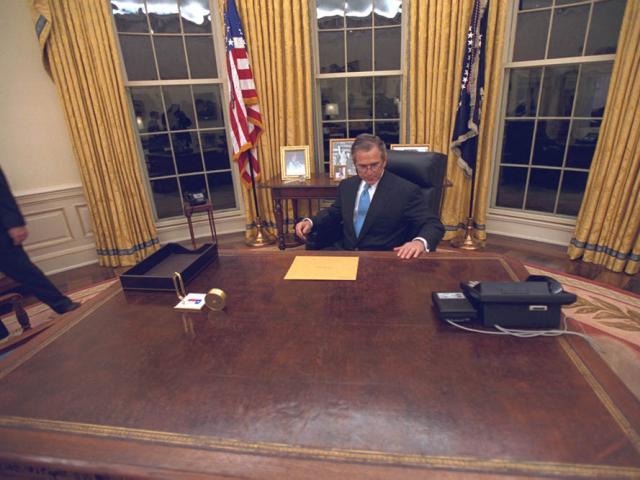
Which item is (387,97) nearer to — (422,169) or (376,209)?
(422,169)

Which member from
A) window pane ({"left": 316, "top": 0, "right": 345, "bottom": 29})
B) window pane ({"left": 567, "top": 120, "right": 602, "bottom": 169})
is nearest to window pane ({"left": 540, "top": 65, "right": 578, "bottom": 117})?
window pane ({"left": 567, "top": 120, "right": 602, "bottom": 169})

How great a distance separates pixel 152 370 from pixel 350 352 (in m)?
0.51

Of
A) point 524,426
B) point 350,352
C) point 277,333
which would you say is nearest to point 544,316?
point 524,426

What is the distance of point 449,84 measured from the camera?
10.9 feet

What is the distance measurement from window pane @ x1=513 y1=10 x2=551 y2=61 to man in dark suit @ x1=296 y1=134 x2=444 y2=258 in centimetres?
224

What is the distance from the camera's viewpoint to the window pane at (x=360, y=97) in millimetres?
3801

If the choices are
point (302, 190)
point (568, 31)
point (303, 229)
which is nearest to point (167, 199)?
point (302, 190)

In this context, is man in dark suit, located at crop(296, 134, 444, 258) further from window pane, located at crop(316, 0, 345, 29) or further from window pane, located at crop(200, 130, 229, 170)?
window pane, located at crop(200, 130, 229, 170)

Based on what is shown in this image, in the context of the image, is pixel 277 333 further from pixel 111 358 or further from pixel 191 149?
pixel 191 149

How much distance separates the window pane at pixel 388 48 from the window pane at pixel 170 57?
190 centimetres

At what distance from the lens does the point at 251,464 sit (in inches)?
27.5

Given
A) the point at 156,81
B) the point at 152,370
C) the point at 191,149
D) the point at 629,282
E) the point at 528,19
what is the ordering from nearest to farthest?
the point at 152,370 → the point at 629,282 → the point at 528,19 → the point at 156,81 → the point at 191,149

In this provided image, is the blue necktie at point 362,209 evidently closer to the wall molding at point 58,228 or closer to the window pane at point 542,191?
the window pane at point 542,191

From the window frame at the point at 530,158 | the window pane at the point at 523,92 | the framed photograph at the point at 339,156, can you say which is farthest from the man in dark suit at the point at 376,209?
the window pane at the point at 523,92
